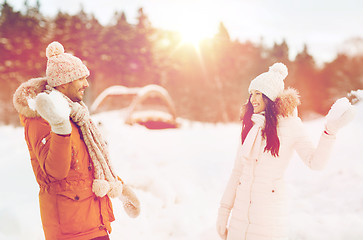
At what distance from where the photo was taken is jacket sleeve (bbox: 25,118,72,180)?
2.09 metres

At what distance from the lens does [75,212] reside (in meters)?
2.36

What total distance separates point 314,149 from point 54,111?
6.38 ft

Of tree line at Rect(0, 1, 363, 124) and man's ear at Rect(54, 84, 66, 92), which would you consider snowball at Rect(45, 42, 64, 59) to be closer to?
man's ear at Rect(54, 84, 66, 92)

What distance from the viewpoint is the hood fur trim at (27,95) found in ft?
7.63

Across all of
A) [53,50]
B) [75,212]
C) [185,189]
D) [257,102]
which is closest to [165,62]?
[185,189]

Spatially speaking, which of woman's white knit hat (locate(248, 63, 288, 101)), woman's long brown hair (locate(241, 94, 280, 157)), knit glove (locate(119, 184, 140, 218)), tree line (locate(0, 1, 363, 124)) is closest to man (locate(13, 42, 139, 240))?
knit glove (locate(119, 184, 140, 218))

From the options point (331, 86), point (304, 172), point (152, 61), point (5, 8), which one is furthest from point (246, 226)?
point (331, 86)

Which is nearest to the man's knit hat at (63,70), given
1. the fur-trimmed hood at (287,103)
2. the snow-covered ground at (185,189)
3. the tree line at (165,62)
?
the fur-trimmed hood at (287,103)

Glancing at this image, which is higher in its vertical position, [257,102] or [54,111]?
[257,102]

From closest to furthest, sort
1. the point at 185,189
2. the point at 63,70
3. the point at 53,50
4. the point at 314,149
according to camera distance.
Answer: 1. the point at 63,70
2. the point at 53,50
3. the point at 314,149
4. the point at 185,189

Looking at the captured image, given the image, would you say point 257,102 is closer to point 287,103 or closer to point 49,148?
point 287,103

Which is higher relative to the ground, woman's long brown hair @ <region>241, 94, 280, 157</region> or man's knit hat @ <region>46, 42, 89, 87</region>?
man's knit hat @ <region>46, 42, 89, 87</region>

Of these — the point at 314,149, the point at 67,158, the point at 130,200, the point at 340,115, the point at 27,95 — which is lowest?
the point at 130,200

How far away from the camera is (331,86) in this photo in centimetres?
3688
